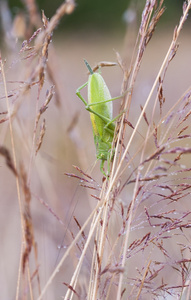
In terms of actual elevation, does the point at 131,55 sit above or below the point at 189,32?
below

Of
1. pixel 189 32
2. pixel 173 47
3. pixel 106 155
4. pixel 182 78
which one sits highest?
pixel 189 32

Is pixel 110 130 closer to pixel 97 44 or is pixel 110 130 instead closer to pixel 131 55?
pixel 131 55

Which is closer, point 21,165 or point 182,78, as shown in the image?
point 21,165

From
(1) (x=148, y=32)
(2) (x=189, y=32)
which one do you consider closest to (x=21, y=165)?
(1) (x=148, y=32)

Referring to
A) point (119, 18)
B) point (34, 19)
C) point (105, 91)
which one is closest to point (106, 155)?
point (105, 91)

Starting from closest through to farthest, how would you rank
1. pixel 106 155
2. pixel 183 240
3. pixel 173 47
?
pixel 173 47 < pixel 106 155 < pixel 183 240

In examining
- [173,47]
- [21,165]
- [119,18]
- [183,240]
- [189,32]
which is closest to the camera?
[21,165]
